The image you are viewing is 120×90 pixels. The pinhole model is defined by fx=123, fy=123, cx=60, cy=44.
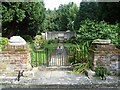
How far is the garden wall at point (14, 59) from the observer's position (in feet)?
13.5

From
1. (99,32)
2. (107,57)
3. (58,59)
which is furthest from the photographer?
(58,59)

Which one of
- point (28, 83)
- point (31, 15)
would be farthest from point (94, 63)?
point (31, 15)

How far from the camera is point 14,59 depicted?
4121 mm

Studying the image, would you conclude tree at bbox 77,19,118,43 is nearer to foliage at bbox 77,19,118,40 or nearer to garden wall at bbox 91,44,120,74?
foliage at bbox 77,19,118,40

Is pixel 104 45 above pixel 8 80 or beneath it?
above

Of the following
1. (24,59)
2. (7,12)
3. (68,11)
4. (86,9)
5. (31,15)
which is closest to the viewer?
(24,59)

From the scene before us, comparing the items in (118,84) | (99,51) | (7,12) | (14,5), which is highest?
(14,5)

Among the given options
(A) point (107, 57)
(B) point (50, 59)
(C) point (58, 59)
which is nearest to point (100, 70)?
(A) point (107, 57)

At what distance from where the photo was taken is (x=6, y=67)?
4160 millimetres

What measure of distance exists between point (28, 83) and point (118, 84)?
8.52ft

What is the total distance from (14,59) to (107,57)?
3.13 metres

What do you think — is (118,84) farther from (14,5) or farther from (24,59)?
(14,5)

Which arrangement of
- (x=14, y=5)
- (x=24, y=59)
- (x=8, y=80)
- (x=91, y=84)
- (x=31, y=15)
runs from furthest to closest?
(x=31, y=15) < (x=14, y=5) < (x=24, y=59) < (x=8, y=80) < (x=91, y=84)

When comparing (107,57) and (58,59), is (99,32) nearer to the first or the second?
(107,57)
